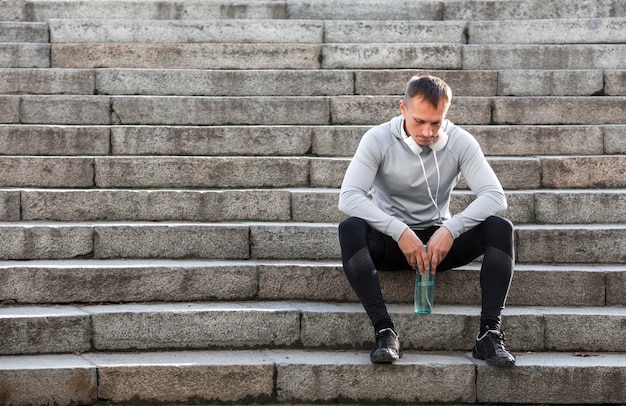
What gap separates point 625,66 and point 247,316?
4.35 meters

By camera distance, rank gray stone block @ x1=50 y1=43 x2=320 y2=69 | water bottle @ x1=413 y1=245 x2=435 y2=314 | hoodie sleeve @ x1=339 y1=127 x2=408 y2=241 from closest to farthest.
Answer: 1. hoodie sleeve @ x1=339 y1=127 x2=408 y2=241
2. water bottle @ x1=413 y1=245 x2=435 y2=314
3. gray stone block @ x1=50 y1=43 x2=320 y2=69

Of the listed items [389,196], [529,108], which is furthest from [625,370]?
[529,108]

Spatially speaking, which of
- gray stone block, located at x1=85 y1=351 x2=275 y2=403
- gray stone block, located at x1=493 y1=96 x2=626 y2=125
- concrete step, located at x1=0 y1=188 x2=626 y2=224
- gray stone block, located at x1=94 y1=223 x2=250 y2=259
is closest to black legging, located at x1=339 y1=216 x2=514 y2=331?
gray stone block, located at x1=85 y1=351 x2=275 y2=403

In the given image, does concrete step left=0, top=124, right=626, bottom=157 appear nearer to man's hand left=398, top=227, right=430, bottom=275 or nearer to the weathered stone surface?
the weathered stone surface

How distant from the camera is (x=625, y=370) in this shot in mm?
4484

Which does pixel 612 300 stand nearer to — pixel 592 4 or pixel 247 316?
pixel 247 316

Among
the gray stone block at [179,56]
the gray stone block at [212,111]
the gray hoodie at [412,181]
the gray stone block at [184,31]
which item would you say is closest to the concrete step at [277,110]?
the gray stone block at [212,111]

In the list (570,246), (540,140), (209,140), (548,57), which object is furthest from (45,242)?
(548,57)

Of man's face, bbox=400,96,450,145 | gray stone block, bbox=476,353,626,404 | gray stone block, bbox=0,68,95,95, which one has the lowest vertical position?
gray stone block, bbox=476,353,626,404

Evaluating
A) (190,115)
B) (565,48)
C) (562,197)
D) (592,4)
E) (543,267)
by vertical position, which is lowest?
(543,267)

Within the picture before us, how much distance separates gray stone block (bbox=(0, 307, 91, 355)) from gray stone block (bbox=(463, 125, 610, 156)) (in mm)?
3109

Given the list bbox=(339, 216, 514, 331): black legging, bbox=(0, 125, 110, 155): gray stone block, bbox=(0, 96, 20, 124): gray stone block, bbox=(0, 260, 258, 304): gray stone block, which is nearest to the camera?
bbox=(339, 216, 514, 331): black legging

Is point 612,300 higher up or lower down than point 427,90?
lower down

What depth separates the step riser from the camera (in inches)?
197
